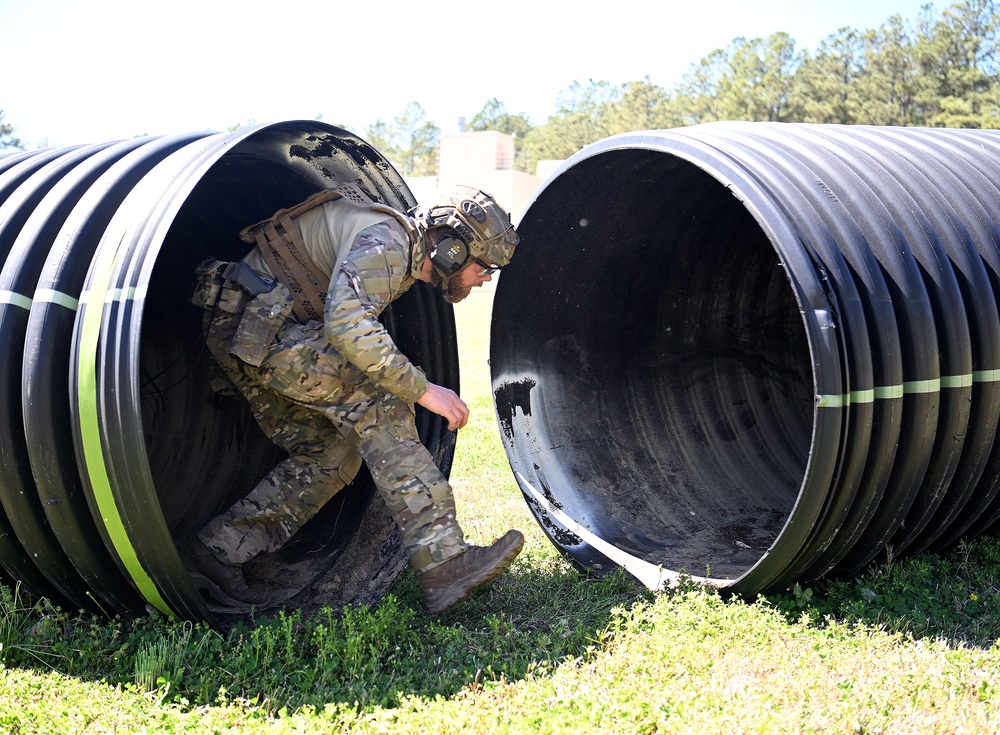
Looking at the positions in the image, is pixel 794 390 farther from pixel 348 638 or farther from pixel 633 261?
pixel 348 638

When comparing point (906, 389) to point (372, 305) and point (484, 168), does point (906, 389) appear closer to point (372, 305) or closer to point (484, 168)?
point (372, 305)

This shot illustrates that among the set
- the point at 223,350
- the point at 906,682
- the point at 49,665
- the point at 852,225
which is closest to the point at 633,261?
the point at 852,225

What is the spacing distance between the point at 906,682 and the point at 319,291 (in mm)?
3000

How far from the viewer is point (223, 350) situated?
4469 mm

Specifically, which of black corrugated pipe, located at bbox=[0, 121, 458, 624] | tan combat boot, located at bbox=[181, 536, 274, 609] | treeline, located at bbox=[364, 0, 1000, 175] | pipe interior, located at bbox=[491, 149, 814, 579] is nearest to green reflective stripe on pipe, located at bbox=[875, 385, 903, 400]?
pipe interior, located at bbox=[491, 149, 814, 579]

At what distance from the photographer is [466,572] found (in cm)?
418

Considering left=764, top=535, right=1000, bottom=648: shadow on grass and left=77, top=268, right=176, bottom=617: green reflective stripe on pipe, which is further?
left=764, top=535, right=1000, bottom=648: shadow on grass

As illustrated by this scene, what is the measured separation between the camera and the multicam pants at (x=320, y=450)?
168 inches

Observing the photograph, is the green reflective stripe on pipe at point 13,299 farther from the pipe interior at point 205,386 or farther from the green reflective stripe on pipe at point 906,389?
the green reflective stripe on pipe at point 906,389

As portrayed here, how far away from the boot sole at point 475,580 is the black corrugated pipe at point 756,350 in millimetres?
751

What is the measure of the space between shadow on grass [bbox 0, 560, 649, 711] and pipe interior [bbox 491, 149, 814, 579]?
1.03 meters

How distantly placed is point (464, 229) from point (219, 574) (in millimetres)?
2033

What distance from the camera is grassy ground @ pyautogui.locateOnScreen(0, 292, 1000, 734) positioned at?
3.25 metres

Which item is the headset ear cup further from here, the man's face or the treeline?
the treeline
